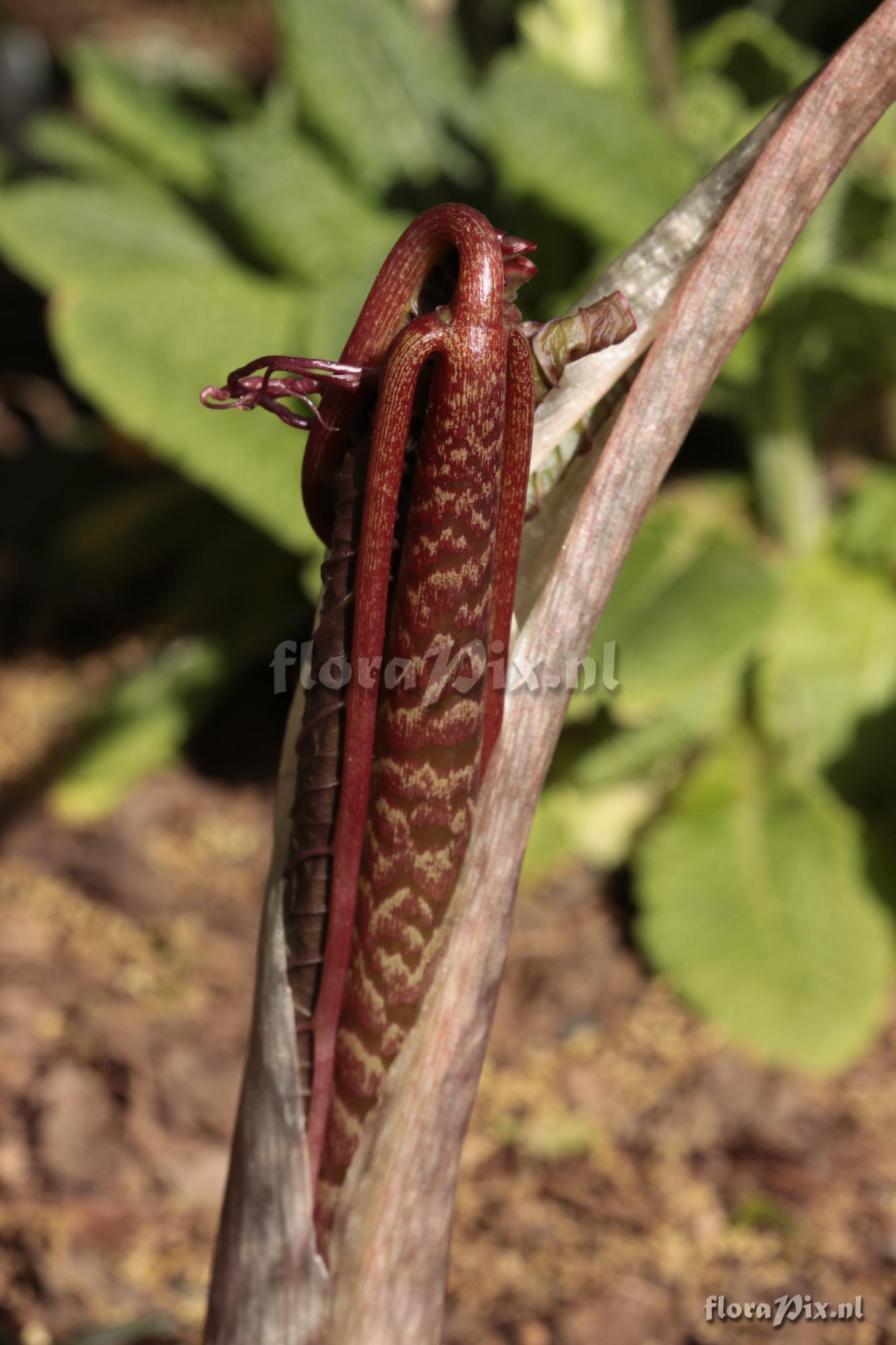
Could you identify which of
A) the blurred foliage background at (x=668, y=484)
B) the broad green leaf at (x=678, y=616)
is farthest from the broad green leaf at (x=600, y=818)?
the broad green leaf at (x=678, y=616)

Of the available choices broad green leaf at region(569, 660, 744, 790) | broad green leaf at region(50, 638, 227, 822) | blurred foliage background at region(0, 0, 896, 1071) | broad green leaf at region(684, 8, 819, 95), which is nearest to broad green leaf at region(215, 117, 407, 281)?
blurred foliage background at region(0, 0, 896, 1071)

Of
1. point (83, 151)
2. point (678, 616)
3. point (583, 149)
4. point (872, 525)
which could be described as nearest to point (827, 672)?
point (872, 525)

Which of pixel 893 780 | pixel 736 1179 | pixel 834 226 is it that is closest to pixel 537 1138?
pixel 736 1179

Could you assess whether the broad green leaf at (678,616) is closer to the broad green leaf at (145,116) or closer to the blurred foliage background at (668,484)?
the blurred foliage background at (668,484)

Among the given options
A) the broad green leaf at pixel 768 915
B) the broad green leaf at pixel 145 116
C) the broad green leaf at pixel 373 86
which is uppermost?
the broad green leaf at pixel 145 116

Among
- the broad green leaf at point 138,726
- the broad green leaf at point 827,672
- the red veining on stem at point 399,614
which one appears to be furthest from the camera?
the broad green leaf at point 138,726

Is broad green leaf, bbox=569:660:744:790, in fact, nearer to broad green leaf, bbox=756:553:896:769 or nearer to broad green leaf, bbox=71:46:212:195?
broad green leaf, bbox=756:553:896:769
